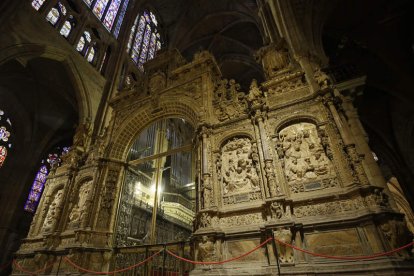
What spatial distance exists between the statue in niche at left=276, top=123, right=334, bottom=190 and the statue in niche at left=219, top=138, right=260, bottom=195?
78cm

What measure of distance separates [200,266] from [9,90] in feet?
51.7

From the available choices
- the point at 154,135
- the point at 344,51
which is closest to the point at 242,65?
the point at 344,51

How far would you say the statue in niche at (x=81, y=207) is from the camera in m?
7.30

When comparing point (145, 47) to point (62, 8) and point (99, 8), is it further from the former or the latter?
point (62, 8)

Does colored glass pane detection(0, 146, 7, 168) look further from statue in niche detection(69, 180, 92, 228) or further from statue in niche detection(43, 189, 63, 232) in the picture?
statue in niche detection(69, 180, 92, 228)

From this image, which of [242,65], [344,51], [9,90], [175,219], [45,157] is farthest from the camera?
[242,65]

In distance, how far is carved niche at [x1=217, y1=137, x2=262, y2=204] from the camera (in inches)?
210

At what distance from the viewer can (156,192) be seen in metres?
7.79

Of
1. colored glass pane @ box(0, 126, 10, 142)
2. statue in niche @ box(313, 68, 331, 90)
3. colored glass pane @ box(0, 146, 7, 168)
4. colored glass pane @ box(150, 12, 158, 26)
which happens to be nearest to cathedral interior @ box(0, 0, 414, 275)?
statue in niche @ box(313, 68, 331, 90)

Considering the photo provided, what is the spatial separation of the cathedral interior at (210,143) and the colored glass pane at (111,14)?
131 mm

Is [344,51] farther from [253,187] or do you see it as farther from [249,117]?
[253,187]

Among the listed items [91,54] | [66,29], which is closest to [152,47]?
[91,54]

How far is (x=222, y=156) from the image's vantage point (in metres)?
6.18

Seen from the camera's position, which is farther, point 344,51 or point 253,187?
point 344,51
